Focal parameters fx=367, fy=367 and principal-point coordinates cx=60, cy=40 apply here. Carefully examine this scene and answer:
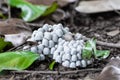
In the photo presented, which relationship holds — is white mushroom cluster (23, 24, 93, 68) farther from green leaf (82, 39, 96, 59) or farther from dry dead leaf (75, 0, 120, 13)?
dry dead leaf (75, 0, 120, 13)

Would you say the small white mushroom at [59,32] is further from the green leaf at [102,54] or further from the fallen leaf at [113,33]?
the fallen leaf at [113,33]

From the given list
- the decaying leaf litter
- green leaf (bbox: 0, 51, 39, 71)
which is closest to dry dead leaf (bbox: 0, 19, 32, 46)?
the decaying leaf litter

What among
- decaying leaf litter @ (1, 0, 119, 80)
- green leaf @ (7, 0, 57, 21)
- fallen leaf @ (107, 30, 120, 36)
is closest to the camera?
decaying leaf litter @ (1, 0, 119, 80)

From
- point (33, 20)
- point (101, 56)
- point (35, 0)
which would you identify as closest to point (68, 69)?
point (101, 56)

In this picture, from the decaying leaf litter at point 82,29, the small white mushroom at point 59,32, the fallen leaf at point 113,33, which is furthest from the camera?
the fallen leaf at point 113,33

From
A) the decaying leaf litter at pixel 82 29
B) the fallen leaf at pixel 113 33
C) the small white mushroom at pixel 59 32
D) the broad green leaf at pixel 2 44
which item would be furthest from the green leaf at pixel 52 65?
the fallen leaf at pixel 113 33

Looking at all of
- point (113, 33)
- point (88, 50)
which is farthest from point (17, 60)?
point (113, 33)

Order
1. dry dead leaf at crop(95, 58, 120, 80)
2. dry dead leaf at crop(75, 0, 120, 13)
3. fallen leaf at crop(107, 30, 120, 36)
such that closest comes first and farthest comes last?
dry dead leaf at crop(95, 58, 120, 80) < fallen leaf at crop(107, 30, 120, 36) < dry dead leaf at crop(75, 0, 120, 13)
